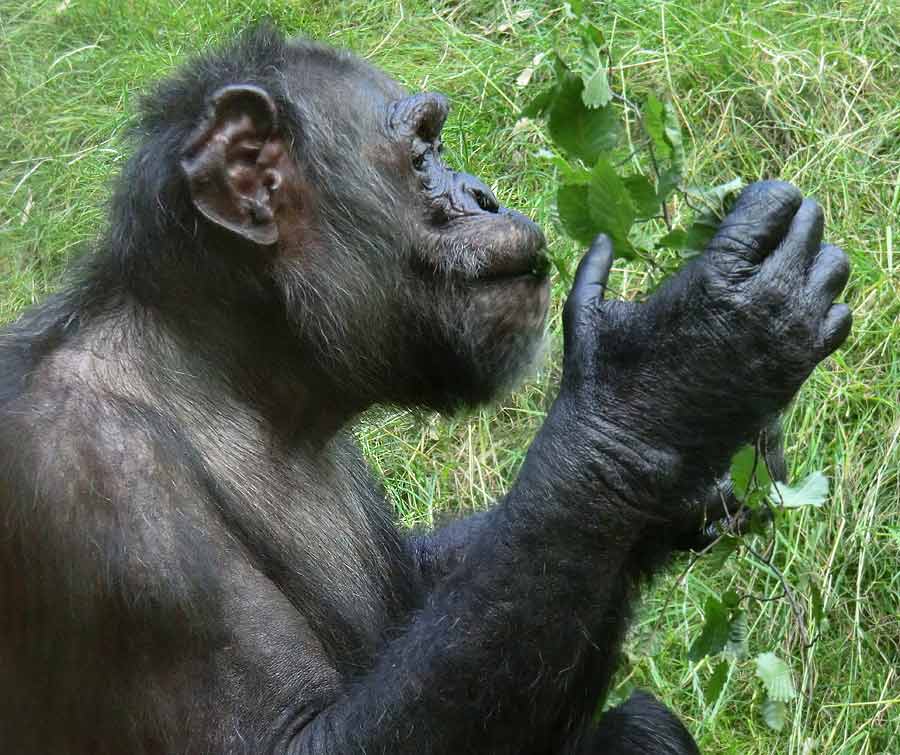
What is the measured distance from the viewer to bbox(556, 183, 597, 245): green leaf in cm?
→ 388

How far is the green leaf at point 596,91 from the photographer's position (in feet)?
13.0

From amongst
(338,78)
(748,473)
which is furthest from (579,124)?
(748,473)

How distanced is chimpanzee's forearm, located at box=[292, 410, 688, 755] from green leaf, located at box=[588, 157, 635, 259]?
0.60 meters

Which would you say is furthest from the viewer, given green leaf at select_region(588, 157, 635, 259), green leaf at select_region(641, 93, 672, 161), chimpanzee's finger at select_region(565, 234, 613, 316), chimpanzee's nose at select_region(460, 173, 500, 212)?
chimpanzee's nose at select_region(460, 173, 500, 212)

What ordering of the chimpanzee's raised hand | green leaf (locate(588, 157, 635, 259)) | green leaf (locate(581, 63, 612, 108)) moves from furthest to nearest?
green leaf (locate(581, 63, 612, 108))
green leaf (locate(588, 157, 635, 259))
the chimpanzee's raised hand

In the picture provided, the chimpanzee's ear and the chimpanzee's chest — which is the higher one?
the chimpanzee's ear

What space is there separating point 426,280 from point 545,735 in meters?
1.33

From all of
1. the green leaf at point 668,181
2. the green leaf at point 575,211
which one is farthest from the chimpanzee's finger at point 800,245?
the green leaf at point 575,211

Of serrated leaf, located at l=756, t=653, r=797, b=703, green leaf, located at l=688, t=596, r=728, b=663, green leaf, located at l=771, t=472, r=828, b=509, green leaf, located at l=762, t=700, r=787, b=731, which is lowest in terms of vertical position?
green leaf, located at l=762, t=700, r=787, b=731

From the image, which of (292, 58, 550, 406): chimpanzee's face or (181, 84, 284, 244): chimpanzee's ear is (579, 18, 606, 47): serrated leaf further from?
(181, 84, 284, 244): chimpanzee's ear

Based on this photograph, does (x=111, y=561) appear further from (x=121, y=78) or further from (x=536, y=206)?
(x=121, y=78)

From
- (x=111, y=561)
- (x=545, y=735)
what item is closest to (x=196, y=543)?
(x=111, y=561)

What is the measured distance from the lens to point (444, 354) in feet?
13.9

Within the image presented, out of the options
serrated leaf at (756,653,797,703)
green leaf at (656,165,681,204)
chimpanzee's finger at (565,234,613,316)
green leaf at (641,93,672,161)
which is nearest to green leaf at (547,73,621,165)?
green leaf at (641,93,672,161)
